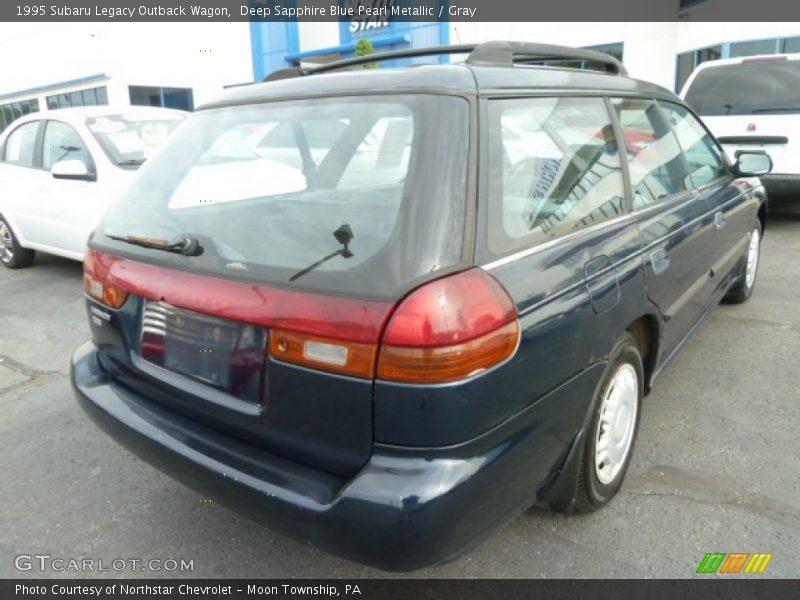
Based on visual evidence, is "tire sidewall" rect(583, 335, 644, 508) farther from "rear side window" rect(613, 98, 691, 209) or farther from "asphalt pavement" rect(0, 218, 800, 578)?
"rear side window" rect(613, 98, 691, 209)

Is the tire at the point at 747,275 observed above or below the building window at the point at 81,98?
below

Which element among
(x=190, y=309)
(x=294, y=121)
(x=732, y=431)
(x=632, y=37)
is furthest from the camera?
(x=632, y=37)

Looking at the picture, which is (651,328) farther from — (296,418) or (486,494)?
(296,418)

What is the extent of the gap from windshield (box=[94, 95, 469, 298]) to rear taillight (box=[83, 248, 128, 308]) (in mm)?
83

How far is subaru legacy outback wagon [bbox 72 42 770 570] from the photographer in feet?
Result: 5.39

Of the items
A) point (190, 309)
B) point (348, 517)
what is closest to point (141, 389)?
point (190, 309)

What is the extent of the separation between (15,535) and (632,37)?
702 inches

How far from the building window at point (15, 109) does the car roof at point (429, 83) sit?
37.3 metres

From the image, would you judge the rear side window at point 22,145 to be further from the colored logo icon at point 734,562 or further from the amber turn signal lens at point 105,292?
the colored logo icon at point 734,562

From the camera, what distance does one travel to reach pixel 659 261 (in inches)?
104

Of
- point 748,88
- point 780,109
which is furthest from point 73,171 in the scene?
point 780,109

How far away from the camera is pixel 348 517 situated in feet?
5.40

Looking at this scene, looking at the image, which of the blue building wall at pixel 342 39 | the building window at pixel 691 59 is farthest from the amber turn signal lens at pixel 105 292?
the blue building wall at pixel 342 39

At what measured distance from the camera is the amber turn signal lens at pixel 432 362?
5.26 feet
